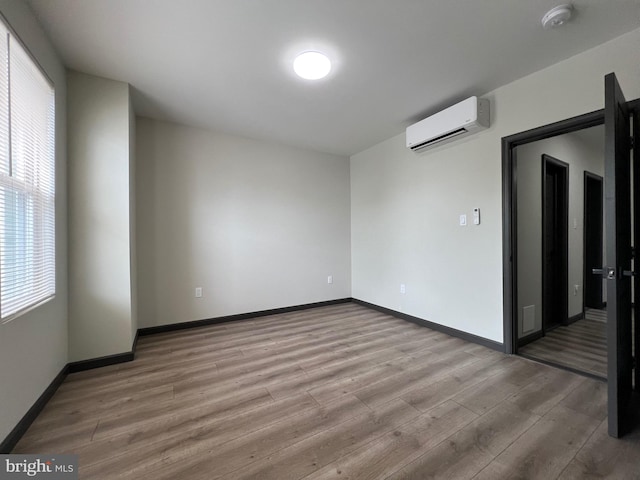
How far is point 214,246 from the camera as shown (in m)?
3.54

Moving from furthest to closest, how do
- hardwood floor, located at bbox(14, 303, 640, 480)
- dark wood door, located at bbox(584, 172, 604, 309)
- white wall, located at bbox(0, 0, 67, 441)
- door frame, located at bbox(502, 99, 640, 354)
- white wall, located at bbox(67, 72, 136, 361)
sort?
dark wood door, located at bbox(584, 172, 604, 309)
door frame, located at bbox(502, 99, 640, 354)
white wall, located at bbox(67, 72, 136, 361)
white wall, located at bbox(0, 0, 67, 441)
hardwood floor, located at bbox(14, 303, 640, 480)

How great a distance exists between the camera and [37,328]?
1.70 meters

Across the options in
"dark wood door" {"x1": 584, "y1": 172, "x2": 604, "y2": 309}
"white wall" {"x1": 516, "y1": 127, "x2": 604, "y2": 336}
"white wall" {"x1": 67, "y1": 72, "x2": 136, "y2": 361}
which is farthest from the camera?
"dark wood door" {"x1": 584, "y1": 172, "x2": 604, "y2": 309}

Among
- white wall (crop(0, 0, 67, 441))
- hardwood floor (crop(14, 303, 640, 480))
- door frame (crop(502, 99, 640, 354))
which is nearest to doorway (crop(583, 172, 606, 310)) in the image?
door frame (crop(502, 99, 640, 354))

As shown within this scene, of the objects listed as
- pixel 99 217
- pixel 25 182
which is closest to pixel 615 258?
pixel 25 182

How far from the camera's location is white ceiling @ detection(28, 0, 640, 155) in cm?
165

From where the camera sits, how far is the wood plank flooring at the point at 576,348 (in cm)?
232

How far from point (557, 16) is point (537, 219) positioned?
2.10m

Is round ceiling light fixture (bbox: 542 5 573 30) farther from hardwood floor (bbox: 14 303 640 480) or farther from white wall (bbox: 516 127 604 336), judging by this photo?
hardwood floor (bbox: 14 303 640 480)

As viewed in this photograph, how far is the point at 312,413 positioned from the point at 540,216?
3321 mm

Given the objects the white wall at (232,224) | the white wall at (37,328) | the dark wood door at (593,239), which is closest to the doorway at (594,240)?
the dark wood door at (593,239)

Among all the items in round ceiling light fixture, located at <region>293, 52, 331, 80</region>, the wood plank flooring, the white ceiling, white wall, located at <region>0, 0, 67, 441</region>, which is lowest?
the wood plank flooring

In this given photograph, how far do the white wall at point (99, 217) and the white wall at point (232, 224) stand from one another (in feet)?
2.61

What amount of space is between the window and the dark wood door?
6220mm
